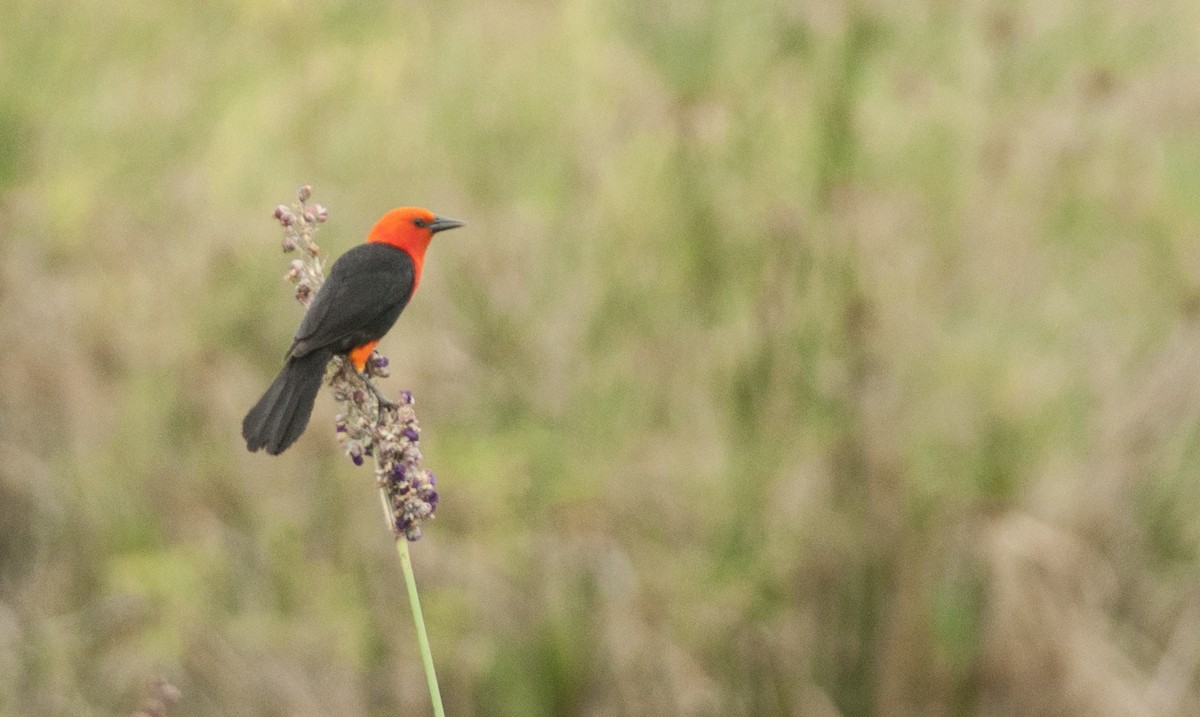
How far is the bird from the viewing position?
1.49m

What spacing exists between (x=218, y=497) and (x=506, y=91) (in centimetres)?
178

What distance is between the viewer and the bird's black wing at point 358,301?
5.28ft

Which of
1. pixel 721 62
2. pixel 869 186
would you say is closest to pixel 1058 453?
pixel 869 186

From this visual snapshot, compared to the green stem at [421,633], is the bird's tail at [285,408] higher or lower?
higher

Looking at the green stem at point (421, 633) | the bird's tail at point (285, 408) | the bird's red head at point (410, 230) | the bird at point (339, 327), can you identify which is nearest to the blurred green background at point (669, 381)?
the bird's red head at point (410, 230)

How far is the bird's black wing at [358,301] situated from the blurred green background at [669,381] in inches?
85.3

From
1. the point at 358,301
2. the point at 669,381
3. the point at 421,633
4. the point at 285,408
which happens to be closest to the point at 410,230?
the point at 358,301

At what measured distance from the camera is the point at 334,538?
A: 184 inches

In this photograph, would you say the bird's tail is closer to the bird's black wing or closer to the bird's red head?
the bird's black wing

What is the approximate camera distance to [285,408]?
1512 mm

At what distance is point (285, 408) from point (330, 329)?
140 mm

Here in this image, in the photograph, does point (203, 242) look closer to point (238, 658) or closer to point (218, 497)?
point (218, 497)

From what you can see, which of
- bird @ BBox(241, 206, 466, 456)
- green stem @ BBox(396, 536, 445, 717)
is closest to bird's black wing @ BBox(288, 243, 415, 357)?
bird @ BBox(241, 206, 466, 456)

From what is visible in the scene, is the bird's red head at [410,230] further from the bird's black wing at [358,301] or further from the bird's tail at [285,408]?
the bird's tail at [285,408]
